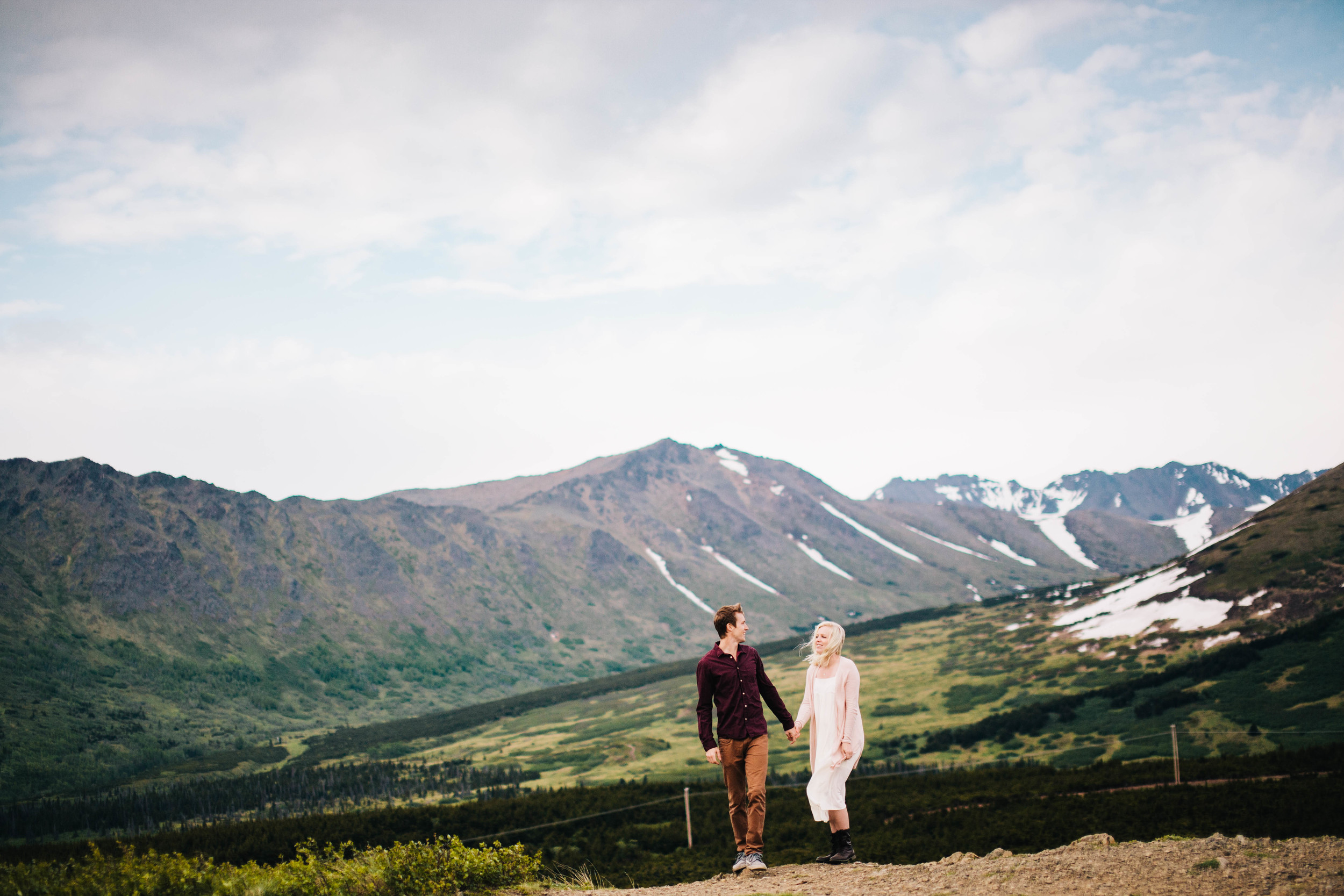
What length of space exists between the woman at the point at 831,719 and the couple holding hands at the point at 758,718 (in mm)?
14

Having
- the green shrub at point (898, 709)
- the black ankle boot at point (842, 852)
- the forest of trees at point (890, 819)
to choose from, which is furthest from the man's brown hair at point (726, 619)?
the green shrub at point (898, 709)

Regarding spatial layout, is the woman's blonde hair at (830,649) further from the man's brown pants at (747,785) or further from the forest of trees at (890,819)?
the forest of trees at (890,819)

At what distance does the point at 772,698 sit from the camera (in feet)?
52.2

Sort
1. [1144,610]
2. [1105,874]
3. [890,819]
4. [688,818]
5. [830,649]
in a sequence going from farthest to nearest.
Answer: [1144,610] < [890,819] < [688,818] < [830,649] < [1105,874]

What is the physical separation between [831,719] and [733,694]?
Result: 73.6 inches

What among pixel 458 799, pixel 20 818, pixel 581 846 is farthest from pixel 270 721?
pixel 581 846

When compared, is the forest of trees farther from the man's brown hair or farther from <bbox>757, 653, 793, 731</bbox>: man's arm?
the man's brown hair

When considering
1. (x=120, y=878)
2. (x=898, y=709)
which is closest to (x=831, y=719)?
(x=120, y=878)

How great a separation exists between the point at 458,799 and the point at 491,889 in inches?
4477

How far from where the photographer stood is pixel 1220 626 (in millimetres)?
126250

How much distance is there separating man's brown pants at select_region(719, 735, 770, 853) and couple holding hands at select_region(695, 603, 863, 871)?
1 cm

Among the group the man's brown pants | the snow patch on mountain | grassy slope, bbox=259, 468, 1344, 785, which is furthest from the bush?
the snow patch on mountain

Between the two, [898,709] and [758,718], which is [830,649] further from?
[898,709]

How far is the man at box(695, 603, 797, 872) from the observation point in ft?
47.5
